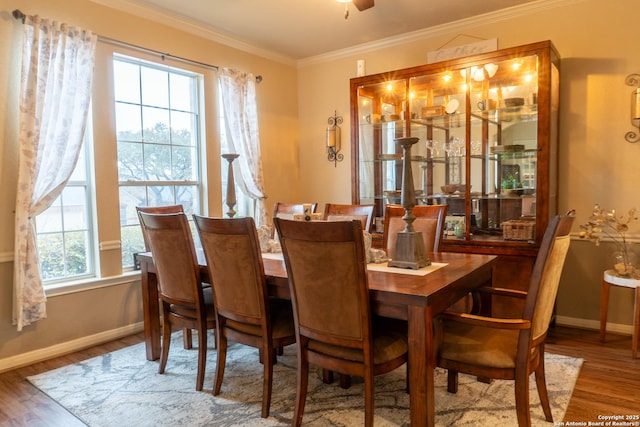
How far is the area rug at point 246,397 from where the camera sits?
221cm

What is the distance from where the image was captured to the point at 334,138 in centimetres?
494

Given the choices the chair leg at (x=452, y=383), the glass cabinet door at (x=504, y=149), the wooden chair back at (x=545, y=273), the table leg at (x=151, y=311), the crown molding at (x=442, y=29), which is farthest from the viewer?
the crown molding at (x=442, y=29)

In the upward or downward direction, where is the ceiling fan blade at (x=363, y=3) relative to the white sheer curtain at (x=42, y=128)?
upward

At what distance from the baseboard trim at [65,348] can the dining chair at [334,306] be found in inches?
83.4

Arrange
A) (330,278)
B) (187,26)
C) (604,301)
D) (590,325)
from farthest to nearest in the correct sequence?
(187,26) < (590,325) < (604,301) < (330,278)

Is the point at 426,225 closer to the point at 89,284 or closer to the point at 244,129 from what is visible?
the point at 244,129

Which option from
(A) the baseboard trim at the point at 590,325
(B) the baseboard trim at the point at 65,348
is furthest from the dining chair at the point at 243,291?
(A) the baseboard trim at the point at 590,325

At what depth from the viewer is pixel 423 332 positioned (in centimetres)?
175

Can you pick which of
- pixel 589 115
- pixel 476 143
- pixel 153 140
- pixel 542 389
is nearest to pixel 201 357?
pixel 542 389

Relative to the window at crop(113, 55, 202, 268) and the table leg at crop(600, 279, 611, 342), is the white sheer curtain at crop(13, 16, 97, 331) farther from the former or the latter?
the table leg at crop(600, 279, 611, 342)

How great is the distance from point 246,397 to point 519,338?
152 centimetres

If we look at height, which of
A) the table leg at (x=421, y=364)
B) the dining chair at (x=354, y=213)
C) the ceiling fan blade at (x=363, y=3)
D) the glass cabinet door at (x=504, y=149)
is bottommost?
the table leg at (x=421, y=364)

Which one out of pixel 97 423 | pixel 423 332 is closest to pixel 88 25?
pixel 97 423

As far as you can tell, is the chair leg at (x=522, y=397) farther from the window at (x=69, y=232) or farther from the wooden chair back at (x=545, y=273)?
the window at (x=69, y=232)
